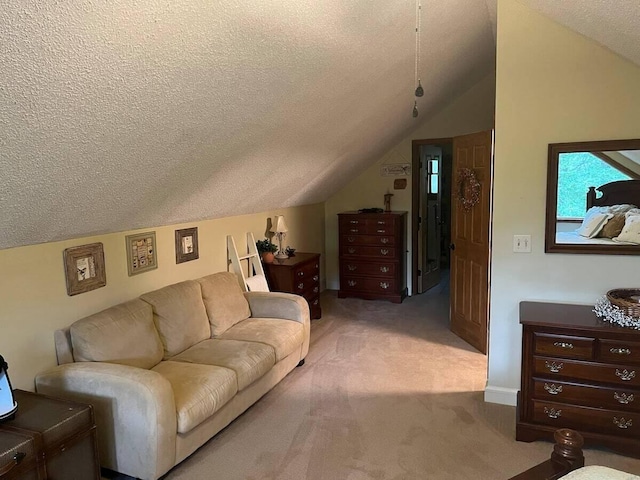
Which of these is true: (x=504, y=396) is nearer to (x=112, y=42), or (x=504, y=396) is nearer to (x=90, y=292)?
(x=90, y=292)

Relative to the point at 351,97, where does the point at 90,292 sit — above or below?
below

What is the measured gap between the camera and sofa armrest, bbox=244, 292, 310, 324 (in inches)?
153

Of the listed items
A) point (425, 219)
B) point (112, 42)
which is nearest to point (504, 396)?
point (112, 42)

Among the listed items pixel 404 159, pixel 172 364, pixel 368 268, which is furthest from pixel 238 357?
pixel 404 159

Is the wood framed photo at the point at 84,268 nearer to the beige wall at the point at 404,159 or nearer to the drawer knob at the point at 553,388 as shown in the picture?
the drawer knob at the point at 553,388

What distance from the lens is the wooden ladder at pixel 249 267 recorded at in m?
4.33

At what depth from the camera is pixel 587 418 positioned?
2.63 metres

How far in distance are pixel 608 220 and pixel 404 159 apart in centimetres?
339

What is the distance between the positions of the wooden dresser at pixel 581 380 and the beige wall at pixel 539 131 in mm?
330

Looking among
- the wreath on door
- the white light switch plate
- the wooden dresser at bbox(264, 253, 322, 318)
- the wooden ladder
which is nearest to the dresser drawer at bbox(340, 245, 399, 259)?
the wooden dresser at bbox(264, 253, 322, 318)

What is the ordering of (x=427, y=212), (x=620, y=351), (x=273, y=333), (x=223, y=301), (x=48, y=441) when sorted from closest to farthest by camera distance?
(x=48, y=441) < (x=620, y=351) < (x=273, y=333) < (x=223, y=301) < (x=427, y=212)

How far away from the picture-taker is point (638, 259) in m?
2.86

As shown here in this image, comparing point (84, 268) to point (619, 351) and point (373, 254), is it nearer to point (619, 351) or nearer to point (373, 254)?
point (619, 351)

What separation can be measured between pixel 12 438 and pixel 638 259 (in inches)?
131
